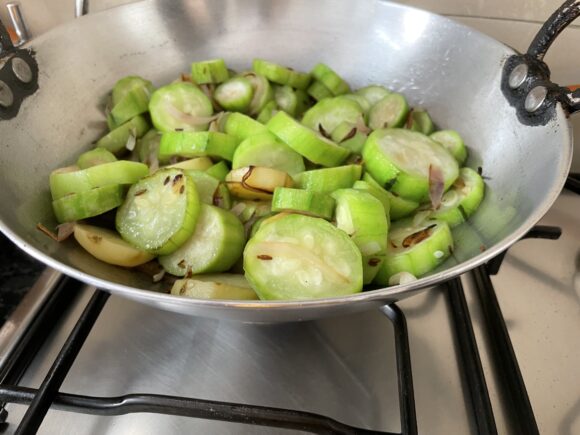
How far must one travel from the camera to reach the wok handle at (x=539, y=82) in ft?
2.50

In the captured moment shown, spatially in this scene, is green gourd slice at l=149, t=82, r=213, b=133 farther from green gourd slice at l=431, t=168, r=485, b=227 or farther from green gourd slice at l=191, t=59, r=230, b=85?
green gourd slice at l=431, t=168, r=485, b=227

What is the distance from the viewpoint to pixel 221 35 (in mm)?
1190

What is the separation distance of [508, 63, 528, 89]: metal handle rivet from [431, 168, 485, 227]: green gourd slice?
0.59ft

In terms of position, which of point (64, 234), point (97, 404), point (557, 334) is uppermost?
point (64, 234)

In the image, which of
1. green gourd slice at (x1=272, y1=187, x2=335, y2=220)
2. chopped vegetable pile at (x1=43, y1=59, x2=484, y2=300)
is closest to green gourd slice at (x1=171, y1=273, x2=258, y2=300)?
chopped vegetable pile at (x1=43, y1=59, x2=484, y2=300)

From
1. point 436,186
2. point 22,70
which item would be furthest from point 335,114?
point 22,70

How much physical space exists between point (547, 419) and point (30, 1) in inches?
56.5

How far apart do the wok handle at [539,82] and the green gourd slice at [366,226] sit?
34 cm

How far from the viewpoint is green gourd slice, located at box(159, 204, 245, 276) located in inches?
30.1

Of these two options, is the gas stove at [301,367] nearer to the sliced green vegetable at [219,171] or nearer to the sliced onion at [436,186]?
the sliced onion at [436,186]

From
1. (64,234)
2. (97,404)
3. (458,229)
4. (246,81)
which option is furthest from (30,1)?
(458,229)

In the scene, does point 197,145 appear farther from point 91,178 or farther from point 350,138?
point 350,138

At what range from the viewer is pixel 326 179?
2.79 ft

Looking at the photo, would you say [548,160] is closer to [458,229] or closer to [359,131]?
[458,229]
